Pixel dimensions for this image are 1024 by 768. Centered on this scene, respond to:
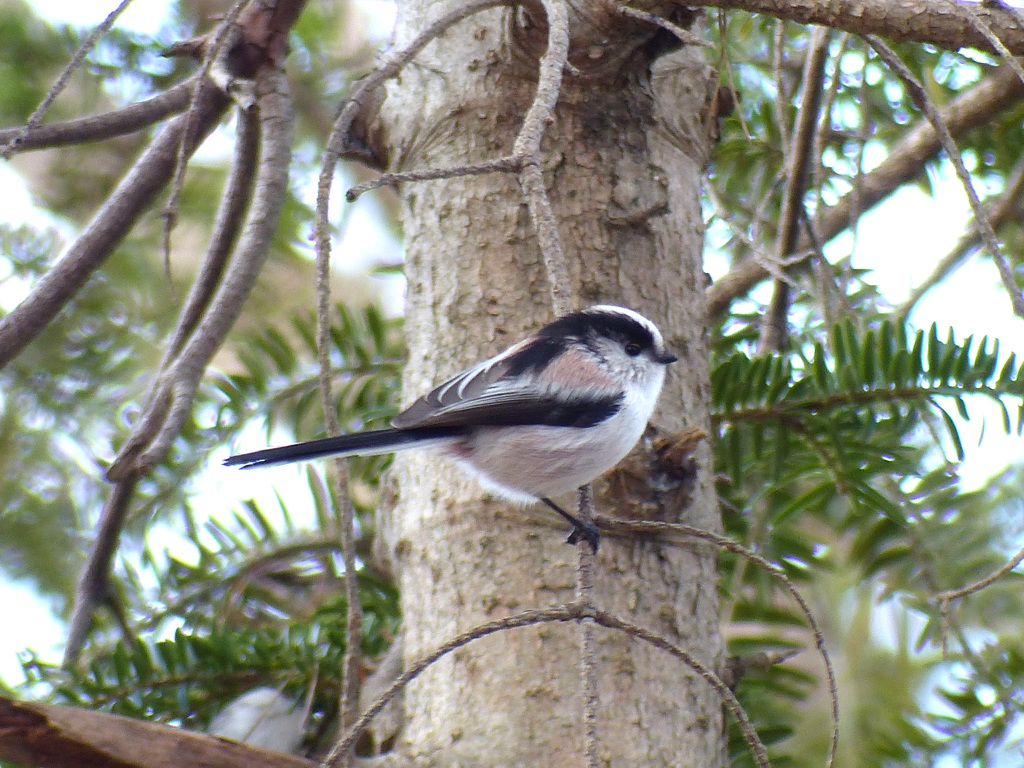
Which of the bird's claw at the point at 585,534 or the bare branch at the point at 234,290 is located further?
the bird's claw at the point at 585,534

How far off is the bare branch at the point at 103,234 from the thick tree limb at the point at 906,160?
114 cm

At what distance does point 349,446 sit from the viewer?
1519 mm

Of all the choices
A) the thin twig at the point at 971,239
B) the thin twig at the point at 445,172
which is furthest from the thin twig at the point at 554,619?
the thin twig at the point at 971,239

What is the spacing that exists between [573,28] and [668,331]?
53 cm

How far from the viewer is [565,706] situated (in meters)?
1.39

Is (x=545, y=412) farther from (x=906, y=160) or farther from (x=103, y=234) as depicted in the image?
(x=906, y=160)

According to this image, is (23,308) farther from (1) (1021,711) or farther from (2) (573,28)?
(1) (1021,711)

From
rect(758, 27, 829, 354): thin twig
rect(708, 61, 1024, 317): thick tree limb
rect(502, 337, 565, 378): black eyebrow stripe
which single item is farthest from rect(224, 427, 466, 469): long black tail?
rect(708, 61, 1024, 317): thick tree limb

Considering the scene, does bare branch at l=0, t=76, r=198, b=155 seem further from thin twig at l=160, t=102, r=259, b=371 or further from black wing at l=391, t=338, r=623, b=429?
black wing at l=391, t=338, r=623, b=429

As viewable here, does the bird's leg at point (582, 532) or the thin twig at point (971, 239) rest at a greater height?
the thin twig at point (971, 239)

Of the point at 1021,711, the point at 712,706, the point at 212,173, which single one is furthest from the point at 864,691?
the point at 212,173

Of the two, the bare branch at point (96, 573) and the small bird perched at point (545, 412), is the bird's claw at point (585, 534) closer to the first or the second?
the small bird perched at point (545, 412)

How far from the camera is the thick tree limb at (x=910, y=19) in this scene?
1291 mm

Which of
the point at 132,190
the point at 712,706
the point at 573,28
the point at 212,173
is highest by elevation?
the point at 212,173
